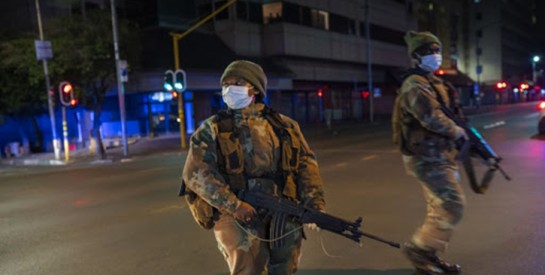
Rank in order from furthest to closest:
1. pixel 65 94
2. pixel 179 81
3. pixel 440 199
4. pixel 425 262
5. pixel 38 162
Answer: pixel 179 81, pixel 38 162, pixel 65 94, pixel 425 262, pixel 440 199

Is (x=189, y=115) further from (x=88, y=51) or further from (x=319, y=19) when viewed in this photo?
(x=319, y=19)

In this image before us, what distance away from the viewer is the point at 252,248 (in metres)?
2.87

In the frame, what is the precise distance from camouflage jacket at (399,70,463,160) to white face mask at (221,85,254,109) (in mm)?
Result: 1715

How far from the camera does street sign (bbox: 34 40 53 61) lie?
1753 centimetres

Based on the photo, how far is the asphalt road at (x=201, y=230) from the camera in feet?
16.1

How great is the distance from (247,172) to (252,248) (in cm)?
44

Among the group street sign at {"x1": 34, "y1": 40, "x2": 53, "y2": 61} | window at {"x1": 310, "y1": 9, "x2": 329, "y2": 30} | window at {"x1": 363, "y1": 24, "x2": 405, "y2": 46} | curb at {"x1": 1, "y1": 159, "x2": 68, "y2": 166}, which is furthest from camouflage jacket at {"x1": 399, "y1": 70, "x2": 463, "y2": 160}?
window at {"x1": 363, "y1": 24, "x2": 405, "y2": 46}

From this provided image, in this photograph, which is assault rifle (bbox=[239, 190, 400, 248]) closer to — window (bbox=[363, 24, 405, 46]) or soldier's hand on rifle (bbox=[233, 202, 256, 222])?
soldier's hand on rifle (bbox=[233, 202, 256, 222])

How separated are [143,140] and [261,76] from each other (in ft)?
79.8

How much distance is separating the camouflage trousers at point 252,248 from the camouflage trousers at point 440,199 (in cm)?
165

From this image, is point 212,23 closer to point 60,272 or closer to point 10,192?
point 10,192

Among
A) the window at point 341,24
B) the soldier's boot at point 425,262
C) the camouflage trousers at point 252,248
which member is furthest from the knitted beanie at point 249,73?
the window at point 341,24

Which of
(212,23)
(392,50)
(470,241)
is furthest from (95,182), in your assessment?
(392,50)

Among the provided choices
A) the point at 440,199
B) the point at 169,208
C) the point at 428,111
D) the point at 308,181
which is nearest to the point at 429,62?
the point at 428,111
